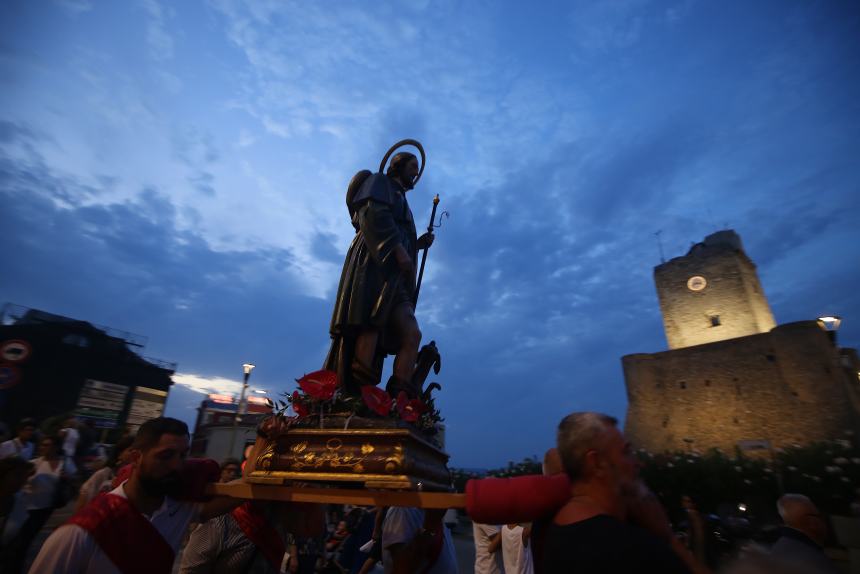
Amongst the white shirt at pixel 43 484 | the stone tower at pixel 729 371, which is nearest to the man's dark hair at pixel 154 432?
the white shirt at pixel 43 484

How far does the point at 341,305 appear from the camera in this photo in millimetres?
3660

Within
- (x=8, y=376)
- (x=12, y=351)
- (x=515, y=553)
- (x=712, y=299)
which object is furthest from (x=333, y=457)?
(x=712, y=299)

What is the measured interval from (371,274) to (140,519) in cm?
235

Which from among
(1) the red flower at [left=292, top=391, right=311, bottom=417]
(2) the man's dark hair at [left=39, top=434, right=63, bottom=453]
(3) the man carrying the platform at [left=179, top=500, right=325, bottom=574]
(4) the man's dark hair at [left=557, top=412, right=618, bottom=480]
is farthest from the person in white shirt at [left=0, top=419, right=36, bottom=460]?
(4) the man's dark hair at [left=557, top=412, right=618, bottom=480]

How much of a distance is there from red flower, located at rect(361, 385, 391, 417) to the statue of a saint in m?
0.75

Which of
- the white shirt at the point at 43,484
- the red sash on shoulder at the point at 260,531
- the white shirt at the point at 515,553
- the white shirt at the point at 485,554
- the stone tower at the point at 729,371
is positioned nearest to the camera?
the red sash on shoulder at the point at 260,531

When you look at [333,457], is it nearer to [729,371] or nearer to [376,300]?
[376,300]

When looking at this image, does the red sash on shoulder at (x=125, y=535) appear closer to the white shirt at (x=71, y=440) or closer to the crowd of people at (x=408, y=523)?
the crowd of people at (x=408, y=523)

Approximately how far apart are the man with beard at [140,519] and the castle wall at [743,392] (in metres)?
32.5

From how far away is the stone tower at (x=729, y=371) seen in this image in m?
24.4

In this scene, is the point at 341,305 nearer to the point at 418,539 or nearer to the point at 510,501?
the point at 418,539

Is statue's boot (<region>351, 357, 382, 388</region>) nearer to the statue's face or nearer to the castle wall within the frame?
the statue's face

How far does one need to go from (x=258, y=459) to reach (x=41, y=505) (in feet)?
17.3

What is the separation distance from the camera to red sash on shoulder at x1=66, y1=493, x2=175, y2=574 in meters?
1.93
